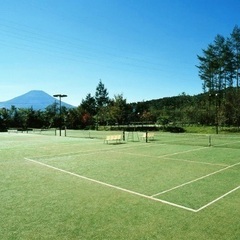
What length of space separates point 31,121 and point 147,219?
76905 millimetres

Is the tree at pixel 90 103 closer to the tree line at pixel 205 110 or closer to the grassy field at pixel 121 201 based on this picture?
the tree line at pixel 205 110

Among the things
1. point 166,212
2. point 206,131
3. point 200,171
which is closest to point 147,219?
point 166,212

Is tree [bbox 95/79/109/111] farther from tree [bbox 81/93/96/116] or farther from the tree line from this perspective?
the tree line

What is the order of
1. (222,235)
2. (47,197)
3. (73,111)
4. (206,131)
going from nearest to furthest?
1. (222,235)
2. (47,197)
3. (206,131)
4. (73,111)

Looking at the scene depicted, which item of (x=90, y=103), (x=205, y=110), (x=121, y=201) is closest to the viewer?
(x=121, y=201)

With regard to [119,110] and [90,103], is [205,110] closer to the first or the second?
[119,110]

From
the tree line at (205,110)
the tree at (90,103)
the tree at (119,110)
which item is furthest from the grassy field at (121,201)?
the tree at (90,103)

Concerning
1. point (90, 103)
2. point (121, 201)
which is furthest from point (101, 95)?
point (121, 201)

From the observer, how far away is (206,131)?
1736 inches

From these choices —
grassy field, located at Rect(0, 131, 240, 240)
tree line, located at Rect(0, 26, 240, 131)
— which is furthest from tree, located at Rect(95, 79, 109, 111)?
grassy field, located at Rect(0, 131, 240, 240)

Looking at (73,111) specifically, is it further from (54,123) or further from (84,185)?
(84,185)

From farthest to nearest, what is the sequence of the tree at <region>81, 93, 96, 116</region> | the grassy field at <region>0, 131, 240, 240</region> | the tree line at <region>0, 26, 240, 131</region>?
the tree at <region>81, 93, 96, 116</region>
the tree line at <region>0, 26, 240, 131</region>
the grassy field at <region>0, 131, 240, 240</region>

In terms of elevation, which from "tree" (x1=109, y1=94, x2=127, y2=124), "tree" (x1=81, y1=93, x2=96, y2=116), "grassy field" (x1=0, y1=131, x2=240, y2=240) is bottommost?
"grassy field" (x1=0, y1=131, x2=240, y2=240)

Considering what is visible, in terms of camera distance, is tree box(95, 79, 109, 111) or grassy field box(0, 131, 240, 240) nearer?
grassy field box(0, 131, 240, 240)
